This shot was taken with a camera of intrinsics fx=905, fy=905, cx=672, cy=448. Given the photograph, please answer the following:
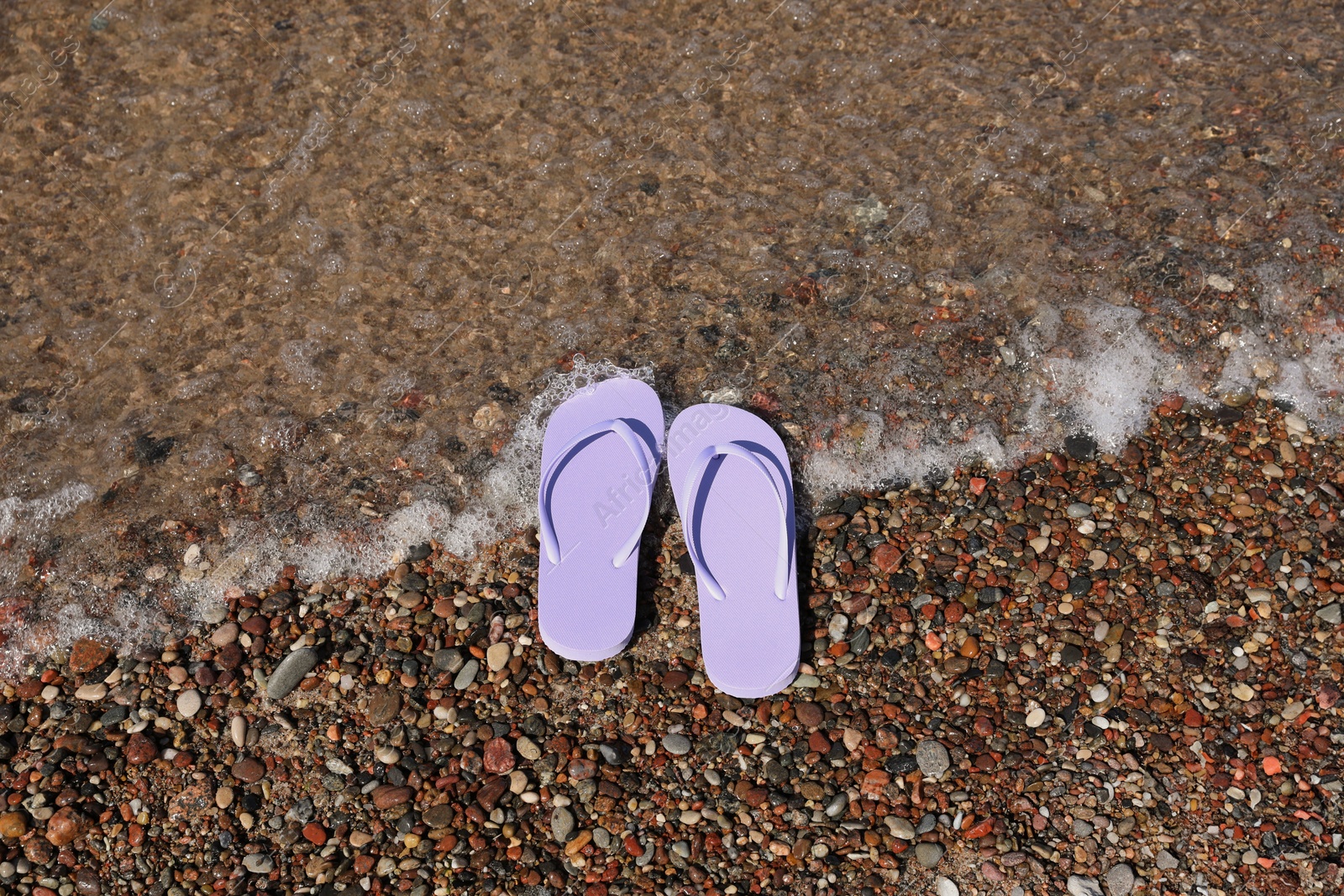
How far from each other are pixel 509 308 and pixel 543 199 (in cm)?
65

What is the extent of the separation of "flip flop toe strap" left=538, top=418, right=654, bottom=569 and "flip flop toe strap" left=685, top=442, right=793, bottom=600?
0.54 feet

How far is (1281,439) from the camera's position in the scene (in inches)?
126

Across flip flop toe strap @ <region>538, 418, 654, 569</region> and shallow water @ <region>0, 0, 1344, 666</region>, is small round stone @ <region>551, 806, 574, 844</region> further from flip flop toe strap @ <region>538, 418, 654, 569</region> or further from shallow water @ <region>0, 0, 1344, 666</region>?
shallow water @ <region>0, 0, 1344, 666</region>

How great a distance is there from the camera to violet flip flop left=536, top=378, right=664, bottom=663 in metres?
2.80

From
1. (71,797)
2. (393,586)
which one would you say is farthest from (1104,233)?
(71,797)

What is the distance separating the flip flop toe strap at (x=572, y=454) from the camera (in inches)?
116

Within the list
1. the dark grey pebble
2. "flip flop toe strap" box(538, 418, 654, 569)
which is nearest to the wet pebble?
"flip flop toe strap" box(538, 418, 654, 569)

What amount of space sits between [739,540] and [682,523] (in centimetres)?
20

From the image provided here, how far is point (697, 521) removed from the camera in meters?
3.04

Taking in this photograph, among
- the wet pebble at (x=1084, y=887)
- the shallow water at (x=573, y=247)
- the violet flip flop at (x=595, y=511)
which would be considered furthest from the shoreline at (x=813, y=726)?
the shallow water at (x=573, y=247)

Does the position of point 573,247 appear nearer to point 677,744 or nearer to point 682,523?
point 682,523

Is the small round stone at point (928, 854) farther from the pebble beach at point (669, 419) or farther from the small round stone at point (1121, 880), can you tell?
the small round stone at point (1121, 880)

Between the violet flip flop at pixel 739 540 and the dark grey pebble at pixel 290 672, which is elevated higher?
the dark grey pebble at pixel 290 672

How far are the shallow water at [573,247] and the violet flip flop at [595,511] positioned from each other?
0.19 m
